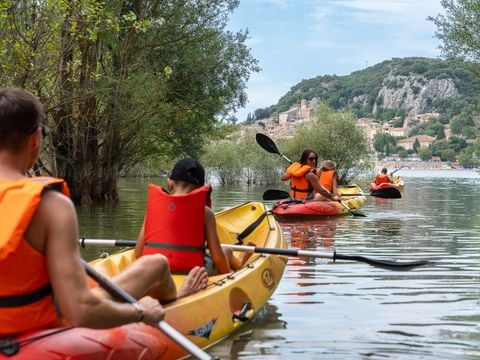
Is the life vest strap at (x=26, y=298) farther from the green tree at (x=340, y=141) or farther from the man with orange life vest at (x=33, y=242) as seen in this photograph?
the green tree at (x=340, y=141)

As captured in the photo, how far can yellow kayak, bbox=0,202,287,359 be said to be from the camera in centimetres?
324

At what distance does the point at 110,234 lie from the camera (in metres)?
12.0

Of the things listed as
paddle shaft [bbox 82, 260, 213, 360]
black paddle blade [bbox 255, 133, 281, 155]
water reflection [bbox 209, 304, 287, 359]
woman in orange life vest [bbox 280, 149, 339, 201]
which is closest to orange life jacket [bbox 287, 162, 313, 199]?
woman in orange life vest [bbox 280, 149, 339, 201]

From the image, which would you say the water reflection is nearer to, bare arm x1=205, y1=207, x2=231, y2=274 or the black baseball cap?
bare arm x1=205, y1=207, x2=231, y2=274

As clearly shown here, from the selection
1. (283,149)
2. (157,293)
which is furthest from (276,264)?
(283,149)

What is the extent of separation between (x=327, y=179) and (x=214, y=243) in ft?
33.8

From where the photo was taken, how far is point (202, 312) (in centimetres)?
471

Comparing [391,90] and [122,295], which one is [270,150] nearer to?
[122,295]

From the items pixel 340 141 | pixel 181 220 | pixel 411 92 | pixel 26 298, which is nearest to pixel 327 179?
pixel 181 220

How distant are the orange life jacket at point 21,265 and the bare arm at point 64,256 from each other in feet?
0.15

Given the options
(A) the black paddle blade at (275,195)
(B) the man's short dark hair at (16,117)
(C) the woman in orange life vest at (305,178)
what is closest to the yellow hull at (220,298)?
(B) the man's short dark hair at (16,117)

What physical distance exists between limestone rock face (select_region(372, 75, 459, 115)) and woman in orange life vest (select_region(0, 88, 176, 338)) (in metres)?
153

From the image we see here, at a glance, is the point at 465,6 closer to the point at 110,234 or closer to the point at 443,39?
the point at 443,39

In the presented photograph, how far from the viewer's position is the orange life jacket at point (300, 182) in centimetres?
1390
